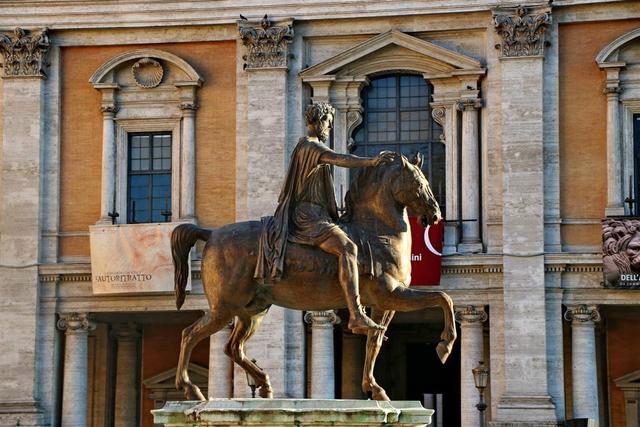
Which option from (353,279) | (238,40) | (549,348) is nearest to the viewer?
(353,279)

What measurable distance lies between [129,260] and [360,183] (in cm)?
2010

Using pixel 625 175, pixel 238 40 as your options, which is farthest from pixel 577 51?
pixel 238 40

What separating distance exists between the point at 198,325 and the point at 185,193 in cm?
1941

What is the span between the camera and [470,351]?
1355 inches

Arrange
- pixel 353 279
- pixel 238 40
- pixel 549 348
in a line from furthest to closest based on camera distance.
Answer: pixel 238 40
pixel 549 348
pixel 353 279

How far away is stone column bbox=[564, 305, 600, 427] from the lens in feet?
111

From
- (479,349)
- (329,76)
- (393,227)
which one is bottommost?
(479,349)

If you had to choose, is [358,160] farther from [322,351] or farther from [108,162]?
[108,162]

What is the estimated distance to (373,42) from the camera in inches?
1409

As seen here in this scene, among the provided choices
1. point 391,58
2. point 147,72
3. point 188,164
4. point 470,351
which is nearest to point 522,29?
point 391,58

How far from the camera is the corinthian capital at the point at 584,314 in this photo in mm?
34188

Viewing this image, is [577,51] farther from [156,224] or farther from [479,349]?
[156,224]

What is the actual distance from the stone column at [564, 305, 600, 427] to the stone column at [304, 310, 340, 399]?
5.38 meters

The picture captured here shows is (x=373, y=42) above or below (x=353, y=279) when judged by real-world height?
above
